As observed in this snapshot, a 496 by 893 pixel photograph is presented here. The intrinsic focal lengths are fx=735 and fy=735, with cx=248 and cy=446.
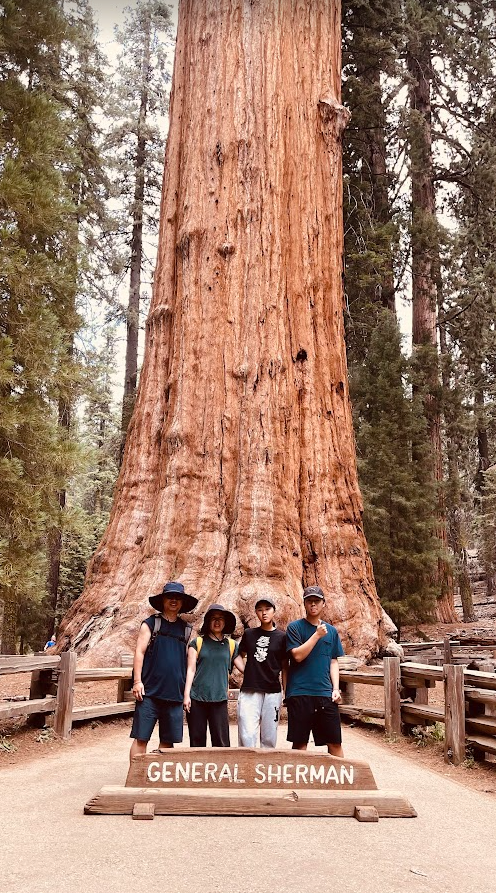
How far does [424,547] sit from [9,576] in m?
11.0

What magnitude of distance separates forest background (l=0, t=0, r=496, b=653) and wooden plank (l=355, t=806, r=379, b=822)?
6180mm

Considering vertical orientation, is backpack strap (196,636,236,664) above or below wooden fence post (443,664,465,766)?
above

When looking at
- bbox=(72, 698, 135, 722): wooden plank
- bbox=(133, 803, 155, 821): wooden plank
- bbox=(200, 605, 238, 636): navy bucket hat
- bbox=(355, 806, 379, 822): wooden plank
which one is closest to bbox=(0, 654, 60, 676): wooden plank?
bbox=(72, 698, 135, 722): wooden plank

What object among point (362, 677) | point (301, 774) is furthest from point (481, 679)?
point (301, 774)

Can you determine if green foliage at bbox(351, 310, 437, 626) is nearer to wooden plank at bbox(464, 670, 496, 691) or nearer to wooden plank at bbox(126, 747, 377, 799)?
wooden plank at bbox(464, 670, 496, 691)

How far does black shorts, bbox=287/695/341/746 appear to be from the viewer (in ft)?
17.7

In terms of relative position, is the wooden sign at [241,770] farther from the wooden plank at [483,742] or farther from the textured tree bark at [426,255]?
the textured tree bark at [426,255]

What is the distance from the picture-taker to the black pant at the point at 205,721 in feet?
18.0

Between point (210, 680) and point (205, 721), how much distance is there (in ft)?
1.04

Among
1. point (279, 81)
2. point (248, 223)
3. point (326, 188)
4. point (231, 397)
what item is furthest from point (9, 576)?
point (279, 81)

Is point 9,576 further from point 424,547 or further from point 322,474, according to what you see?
point 424,547

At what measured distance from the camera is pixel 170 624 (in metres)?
5.44

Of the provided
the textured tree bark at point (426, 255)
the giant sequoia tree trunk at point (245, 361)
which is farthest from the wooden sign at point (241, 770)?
the textured tree bark at point (426, 255)

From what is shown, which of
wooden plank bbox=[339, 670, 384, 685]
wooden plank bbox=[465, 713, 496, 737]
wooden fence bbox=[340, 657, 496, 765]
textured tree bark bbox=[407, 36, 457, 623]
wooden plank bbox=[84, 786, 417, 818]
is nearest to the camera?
wooden plank bbox=[84, 786, 417, 818]
